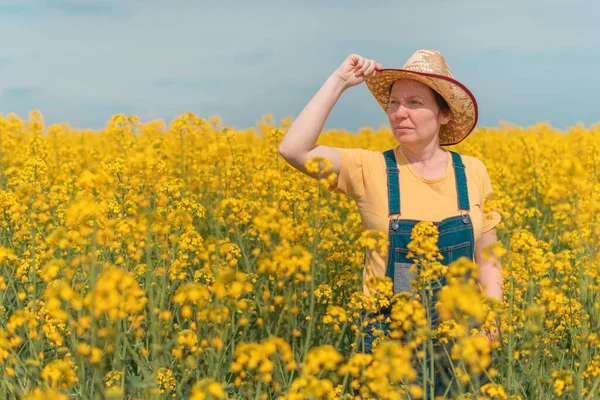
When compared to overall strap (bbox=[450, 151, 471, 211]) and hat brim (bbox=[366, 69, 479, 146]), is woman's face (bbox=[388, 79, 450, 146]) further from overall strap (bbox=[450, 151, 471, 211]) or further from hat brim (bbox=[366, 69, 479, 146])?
overall strap (bbox=[450, 151, 471, 211])

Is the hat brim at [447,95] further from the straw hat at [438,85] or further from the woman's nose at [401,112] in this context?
the woman's nose at [401,112]

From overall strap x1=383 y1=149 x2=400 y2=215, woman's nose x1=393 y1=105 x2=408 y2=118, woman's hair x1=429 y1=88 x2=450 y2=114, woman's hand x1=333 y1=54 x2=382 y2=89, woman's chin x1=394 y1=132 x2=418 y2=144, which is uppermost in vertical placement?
woman's hand x1=333 y1=54 x2=382 y2=89

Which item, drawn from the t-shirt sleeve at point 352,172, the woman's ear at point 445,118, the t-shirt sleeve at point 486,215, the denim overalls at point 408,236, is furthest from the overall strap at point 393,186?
the t-shirt sleeve at point 486,215

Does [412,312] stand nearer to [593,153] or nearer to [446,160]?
[446,160]

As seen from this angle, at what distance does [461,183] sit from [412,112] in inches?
16.5

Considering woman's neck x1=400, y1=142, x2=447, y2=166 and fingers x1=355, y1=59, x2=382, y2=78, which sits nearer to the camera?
fingers x1=355, y1=59, x2=382, y2=78

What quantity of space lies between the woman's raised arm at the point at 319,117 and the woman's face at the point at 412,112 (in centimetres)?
19

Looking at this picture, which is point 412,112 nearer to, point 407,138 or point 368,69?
point 407,138

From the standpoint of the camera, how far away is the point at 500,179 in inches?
253

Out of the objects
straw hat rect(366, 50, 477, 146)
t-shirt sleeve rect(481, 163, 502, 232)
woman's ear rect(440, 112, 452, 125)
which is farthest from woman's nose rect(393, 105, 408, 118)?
t-shirt sleeve rect(481, 163, 502, 232)

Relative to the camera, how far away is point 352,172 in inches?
116

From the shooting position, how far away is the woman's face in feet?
9.59

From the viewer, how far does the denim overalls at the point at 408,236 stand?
2.86m

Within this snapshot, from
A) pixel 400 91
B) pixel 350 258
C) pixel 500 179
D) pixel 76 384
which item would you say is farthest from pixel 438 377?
pixel 500 179
